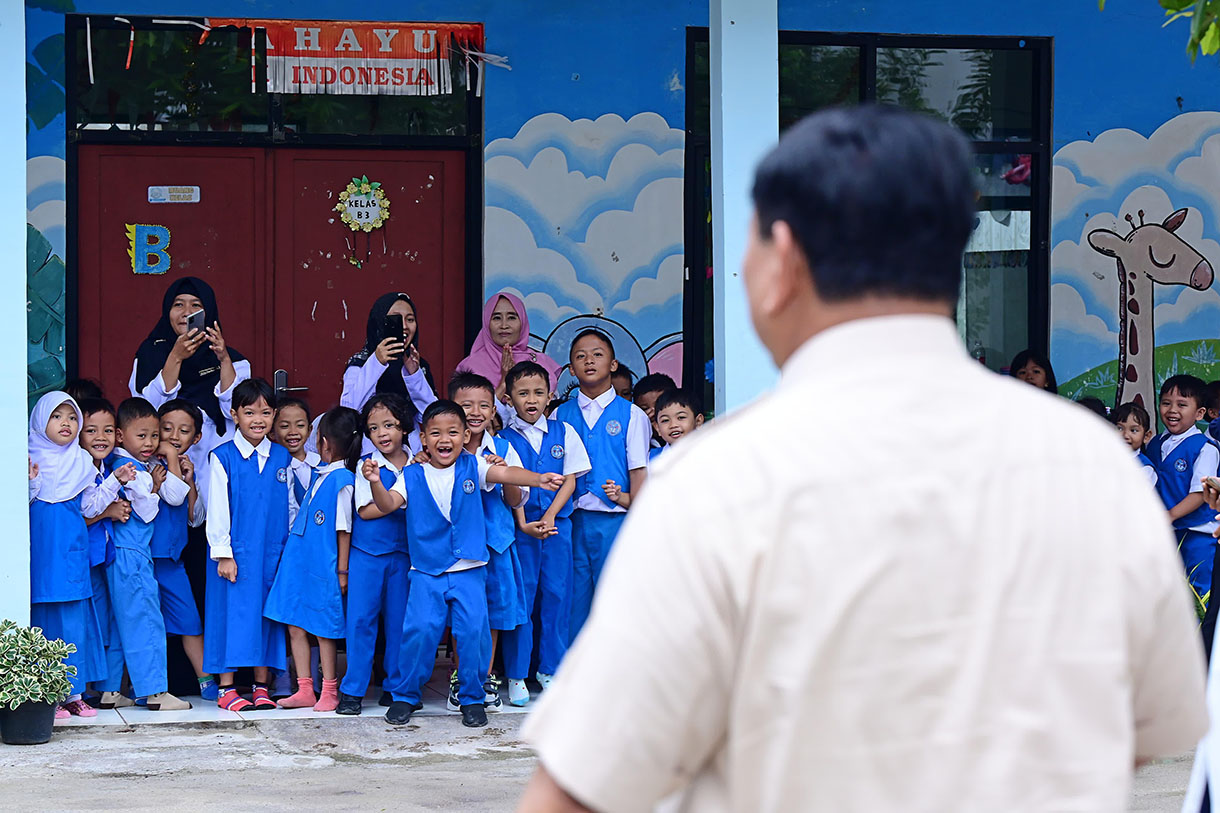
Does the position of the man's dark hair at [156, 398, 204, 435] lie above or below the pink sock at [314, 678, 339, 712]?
above

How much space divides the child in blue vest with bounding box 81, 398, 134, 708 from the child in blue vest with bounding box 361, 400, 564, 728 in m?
1.06

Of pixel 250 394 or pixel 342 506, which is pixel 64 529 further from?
pixel 342 506

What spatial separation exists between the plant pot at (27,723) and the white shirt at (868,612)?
4777mm

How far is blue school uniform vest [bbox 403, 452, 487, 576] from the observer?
6.07 metres

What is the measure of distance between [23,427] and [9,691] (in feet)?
3.11

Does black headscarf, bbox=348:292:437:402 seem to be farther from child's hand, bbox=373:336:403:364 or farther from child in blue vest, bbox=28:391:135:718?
child in blue vest, bbox=28:391:135:718

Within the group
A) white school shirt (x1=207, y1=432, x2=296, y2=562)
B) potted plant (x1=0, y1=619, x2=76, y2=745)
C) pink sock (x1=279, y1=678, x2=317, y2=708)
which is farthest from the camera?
pink sock (x1=279, y1=678, x2=317, y2=708)

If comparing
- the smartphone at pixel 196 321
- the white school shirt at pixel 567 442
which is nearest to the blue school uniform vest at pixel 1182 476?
the white school shirt at pixel 567 442

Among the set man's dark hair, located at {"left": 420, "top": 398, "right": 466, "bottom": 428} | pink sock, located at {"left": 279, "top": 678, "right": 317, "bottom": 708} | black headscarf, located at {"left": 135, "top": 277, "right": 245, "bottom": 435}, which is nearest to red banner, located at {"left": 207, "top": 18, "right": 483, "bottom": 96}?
black headscarf, located at {"left": 135, "top": 277, "right": 245, "bottom": 435}

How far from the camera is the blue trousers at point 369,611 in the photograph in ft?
20.4

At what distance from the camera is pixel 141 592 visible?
607 cm

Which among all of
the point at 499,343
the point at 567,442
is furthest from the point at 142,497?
the point at 499,343

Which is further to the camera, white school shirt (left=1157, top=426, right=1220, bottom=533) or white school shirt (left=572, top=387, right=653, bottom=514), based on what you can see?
white school shirt (left=1157, top=426, right=1220, bottom=533)

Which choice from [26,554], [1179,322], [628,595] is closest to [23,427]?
[26,554]
